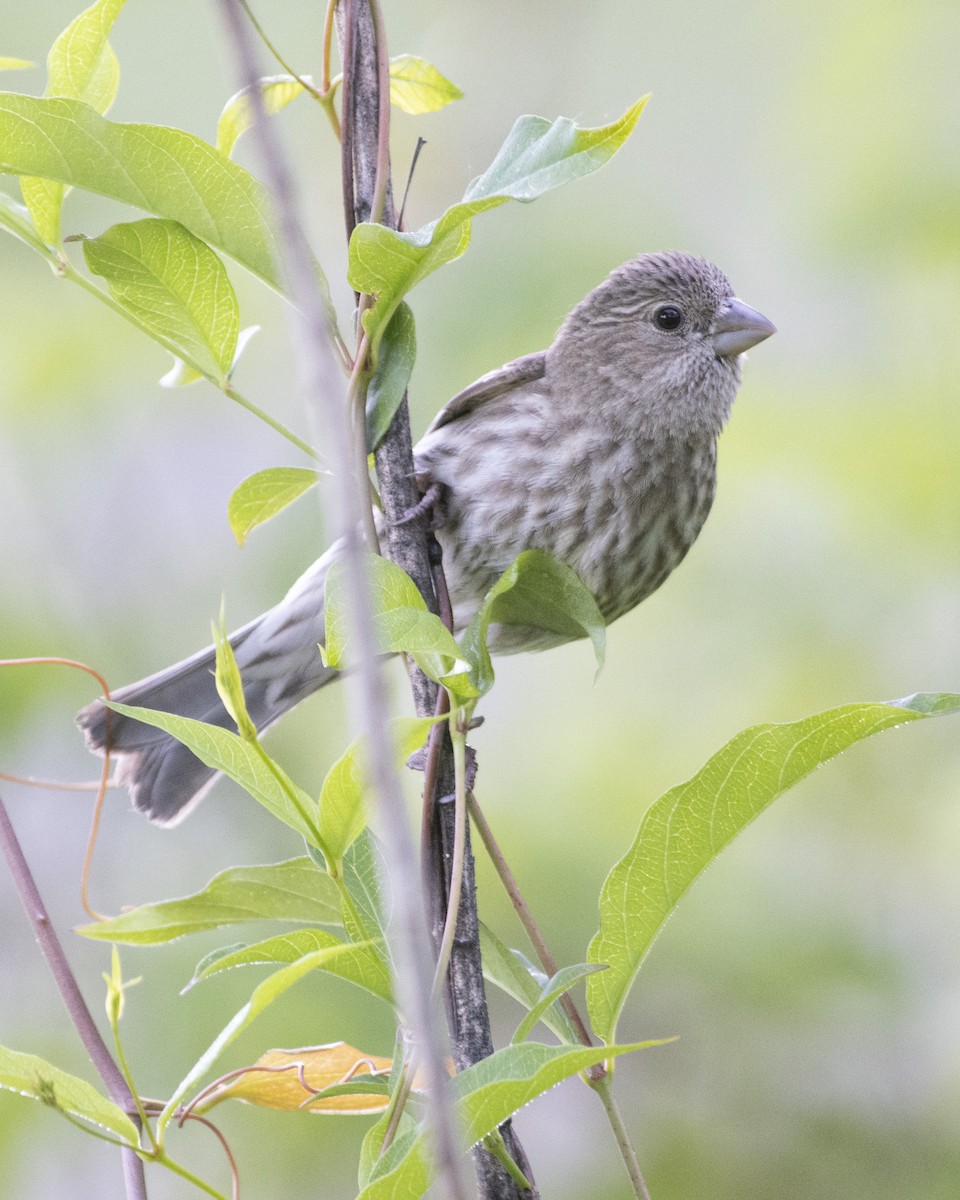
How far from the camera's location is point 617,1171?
12.4 feet

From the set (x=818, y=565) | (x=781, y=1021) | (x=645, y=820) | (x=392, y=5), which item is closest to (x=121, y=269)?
(x=645, y=820)

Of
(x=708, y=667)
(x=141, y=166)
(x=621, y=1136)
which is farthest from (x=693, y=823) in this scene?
(x=708, y=667)

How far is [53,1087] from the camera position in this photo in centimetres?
140

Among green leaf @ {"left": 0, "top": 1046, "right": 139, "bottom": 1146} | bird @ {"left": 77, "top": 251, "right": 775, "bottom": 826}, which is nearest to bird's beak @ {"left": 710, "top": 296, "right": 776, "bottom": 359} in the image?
bird @ {"left": 77, "top": 251, "right": 775, "bottom": 826}

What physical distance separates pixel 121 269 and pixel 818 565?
8.12 feet

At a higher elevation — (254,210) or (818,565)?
(254,210)

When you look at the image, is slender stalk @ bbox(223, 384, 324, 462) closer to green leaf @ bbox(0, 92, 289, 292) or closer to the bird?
green leaf @ bbox(0, 92, 289, 292)

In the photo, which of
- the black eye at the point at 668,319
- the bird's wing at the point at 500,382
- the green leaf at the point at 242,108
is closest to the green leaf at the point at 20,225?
the green leaf at the point at 242,108

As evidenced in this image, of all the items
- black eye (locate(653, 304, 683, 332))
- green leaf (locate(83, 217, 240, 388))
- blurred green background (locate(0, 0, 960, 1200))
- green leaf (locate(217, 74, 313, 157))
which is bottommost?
blurred green background (locate(0, 0, 960, 1200))

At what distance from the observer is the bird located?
3010mm

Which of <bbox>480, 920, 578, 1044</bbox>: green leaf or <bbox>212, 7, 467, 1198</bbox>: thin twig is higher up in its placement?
<bbox>212, 7, 467, 1198</bbox>: thin twig

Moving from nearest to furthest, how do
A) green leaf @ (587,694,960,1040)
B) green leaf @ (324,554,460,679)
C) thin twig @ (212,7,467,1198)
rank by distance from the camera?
thin twig @ (212,7,467,1198) < green leaf @ (324,554,460,679) < green leaf @ (587,694,960,1040)

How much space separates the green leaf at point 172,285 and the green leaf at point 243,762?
→ 0.54 metres

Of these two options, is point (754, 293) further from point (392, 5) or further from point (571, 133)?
point (571, 133)
